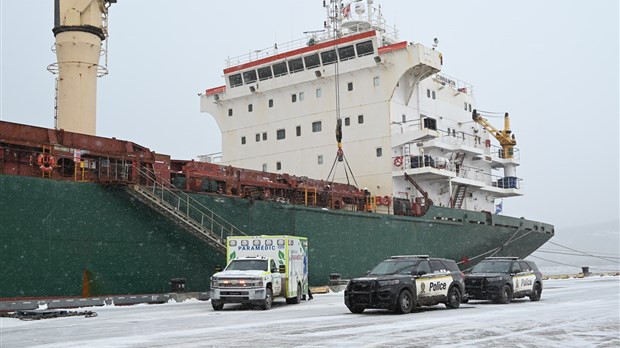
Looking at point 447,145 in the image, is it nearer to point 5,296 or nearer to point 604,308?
point 604,308

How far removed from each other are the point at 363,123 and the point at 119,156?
51.3 ft

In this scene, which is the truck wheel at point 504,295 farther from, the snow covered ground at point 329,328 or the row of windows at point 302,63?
the row of windows at point 302,63

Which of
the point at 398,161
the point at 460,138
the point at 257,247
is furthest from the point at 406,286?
the point at 460,138

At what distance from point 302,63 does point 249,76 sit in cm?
337

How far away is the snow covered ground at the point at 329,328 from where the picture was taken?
10086mm

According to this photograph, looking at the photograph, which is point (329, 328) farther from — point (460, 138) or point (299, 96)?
point (460, 138)

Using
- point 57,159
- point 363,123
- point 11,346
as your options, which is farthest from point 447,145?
point 11,346

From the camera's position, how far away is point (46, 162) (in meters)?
18.8

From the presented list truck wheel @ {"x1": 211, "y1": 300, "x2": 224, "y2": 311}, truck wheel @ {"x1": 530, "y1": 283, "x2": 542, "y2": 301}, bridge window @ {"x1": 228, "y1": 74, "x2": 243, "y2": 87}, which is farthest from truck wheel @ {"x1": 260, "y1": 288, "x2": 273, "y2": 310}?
bridge window @ {"x1": 228, "y1": 74, "x2": 243, "y2": 87}

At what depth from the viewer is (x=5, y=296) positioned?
1741 centimetres

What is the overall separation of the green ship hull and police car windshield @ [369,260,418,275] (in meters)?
7.47

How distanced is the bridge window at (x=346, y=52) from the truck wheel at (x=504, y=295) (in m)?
17.7

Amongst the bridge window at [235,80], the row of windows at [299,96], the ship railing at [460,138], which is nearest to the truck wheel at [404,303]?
the row of windows at [299,96]

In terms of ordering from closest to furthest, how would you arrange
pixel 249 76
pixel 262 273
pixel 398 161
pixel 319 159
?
1. pixel 262 273
2. pixel 398 161
3. pixel 319 159
4. pixel 249 76
